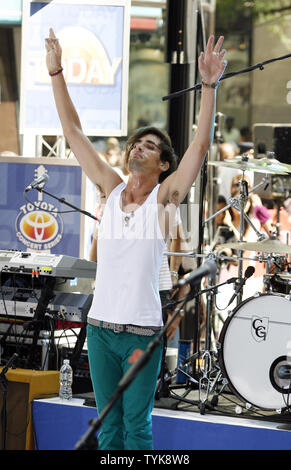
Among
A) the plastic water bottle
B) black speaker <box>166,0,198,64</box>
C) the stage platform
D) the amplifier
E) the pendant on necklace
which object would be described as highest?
black speaker <box>166,0,198,64</box>

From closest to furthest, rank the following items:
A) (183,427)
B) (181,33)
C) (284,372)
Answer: (183,427) < (284,372) < (181,33)

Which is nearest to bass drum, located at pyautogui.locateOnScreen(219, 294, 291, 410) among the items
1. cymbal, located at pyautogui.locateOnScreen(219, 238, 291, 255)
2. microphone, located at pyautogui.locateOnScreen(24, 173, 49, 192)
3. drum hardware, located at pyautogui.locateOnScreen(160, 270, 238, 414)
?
drum hardware, located at pyautogui.locateOnScreen(160, 270, 238, 414)

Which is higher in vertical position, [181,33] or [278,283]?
[181,33]

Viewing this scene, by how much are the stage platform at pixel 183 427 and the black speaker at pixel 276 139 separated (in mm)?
3203

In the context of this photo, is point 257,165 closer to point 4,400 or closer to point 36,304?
point 36,304

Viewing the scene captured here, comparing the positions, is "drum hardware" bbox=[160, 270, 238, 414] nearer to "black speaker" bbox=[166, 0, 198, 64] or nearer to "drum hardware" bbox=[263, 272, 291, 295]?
"drum hardware" bbox=[263, 272, 291, 295]

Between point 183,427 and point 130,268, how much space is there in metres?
1.75

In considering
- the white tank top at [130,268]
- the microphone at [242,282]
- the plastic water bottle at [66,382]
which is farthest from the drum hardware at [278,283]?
the white tank top at [130,268]

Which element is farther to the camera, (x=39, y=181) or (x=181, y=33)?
(x=181, y=33)

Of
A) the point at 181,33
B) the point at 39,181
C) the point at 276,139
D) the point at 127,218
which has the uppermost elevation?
the point at 181,33

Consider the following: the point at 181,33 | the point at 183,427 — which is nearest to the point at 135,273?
the point at 183,427

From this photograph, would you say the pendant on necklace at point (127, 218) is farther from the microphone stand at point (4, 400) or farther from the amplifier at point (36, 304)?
the amplifier at point (36, 304)

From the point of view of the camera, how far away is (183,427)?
16.8ft

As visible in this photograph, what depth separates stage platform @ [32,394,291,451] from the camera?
497 centimetres
